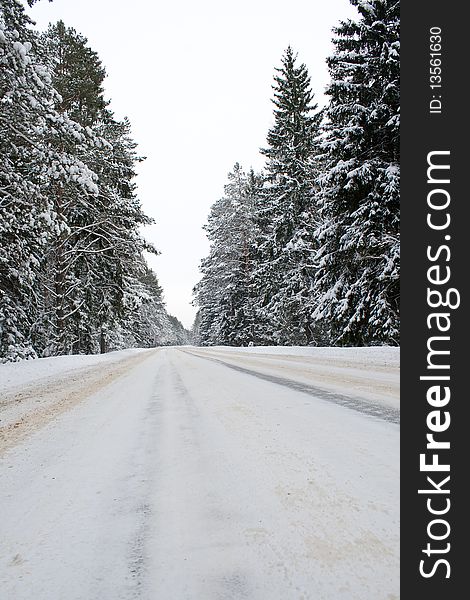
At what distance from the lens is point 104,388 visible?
6789mm

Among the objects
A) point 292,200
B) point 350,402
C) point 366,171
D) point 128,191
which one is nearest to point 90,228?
point 128,191

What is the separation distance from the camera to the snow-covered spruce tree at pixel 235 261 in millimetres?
35062

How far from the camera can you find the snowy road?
1.33m

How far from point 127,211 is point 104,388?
12.2 m

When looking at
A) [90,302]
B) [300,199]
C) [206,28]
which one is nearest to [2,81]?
[90,302]

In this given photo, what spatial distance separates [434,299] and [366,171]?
11973 millimetres

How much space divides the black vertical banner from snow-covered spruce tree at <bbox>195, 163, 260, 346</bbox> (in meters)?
31.0

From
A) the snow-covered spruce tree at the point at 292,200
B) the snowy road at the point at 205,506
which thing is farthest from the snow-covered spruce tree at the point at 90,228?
the snowy road at the point at 205,506

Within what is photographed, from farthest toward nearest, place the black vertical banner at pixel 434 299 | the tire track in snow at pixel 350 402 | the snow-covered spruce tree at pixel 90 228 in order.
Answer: the snow-covered spruce tree at pixel 90 228 < the tire track in snow at pixel 350 402 < the black vertical banner at pixel 434 299

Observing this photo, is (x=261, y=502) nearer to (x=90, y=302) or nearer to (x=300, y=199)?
(x=90, y=302)

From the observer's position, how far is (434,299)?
6.53 ft

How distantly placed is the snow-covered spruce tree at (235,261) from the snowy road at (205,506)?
30398 millimetres

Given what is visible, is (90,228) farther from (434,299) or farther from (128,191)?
(434,299)

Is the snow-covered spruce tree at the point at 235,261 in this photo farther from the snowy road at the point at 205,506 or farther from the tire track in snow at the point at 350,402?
the snowy road at the point at 205,506
